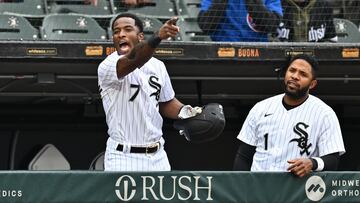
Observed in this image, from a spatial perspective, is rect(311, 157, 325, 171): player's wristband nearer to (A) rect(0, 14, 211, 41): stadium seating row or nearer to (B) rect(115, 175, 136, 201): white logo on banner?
(B) rect(115, 175, 136, 201): white logo on banner

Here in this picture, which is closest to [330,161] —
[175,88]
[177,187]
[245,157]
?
[245,157]

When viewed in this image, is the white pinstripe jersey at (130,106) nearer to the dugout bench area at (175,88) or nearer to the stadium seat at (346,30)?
the dugout bench area at (175,88)

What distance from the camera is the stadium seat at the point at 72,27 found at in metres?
7.32

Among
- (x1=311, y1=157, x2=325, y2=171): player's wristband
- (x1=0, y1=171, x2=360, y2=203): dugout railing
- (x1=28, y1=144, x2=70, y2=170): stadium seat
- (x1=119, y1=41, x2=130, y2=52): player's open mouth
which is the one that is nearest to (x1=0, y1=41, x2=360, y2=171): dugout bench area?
(x1=28, y1=144, x2=70, y2=170): stadium seat

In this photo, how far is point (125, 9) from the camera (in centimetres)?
807

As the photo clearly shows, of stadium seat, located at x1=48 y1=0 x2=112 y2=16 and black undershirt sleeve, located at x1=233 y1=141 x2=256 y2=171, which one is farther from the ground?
stadium seat, located at x1=48 y1=0 x2=112 y2=16

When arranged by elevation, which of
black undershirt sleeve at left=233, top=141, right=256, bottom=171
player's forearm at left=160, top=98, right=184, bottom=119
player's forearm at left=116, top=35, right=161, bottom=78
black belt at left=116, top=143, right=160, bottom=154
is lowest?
black undershirt sleeve at left=233, top=141, right=256, bottom=171

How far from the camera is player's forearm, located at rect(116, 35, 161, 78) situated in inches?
177

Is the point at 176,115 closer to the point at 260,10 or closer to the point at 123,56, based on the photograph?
the point at 123,56

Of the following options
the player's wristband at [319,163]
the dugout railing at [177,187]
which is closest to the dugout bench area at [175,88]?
the player's wristband at [319,163]

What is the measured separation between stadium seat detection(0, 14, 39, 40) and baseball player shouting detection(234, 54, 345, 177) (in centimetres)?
252

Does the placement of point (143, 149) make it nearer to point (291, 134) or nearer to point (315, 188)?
point (291, 134)

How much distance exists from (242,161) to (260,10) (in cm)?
227

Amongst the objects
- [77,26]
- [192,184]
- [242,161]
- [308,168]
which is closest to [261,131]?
[242,161]
